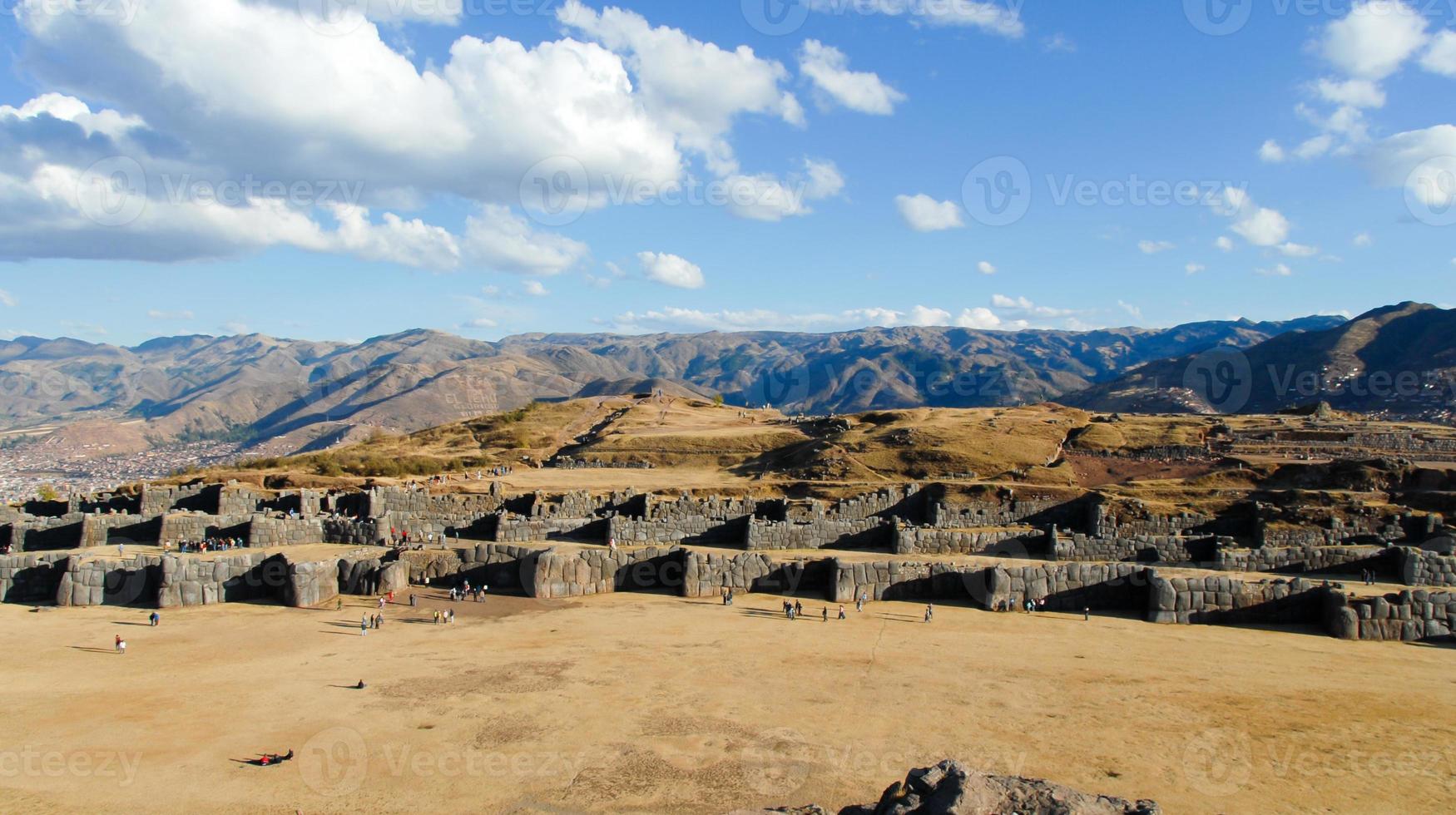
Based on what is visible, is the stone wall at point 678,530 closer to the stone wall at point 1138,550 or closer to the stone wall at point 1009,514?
the stone wall at point 1009,514

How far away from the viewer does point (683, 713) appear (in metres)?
19.4

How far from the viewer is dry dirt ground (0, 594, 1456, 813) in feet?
51.5

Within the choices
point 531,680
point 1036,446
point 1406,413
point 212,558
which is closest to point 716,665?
point 531,680

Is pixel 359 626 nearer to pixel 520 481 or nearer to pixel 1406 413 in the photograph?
pixel 520 481

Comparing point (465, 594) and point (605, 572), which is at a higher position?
point (605, 572)

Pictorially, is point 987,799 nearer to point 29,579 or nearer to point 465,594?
point 465,594

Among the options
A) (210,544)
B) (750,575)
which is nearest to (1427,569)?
(750,575)

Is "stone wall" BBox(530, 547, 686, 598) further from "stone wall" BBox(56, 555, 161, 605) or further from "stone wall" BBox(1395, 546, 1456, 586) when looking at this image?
"stone wall" BBox(1395, 546, 1456, 586)

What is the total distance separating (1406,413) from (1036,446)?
204 feet

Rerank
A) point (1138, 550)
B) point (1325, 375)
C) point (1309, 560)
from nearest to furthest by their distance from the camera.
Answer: point (1309, 560)
point (1138, 550)
point (1325, 375)

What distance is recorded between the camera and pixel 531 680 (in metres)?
21.6

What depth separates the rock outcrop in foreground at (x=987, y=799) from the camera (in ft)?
31.0

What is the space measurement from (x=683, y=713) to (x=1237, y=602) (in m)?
20.2

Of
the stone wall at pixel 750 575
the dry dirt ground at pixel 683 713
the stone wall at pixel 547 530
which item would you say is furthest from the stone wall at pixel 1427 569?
the stone wall at pixel 547 530
